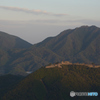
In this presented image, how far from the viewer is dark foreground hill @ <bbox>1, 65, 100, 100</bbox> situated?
111m

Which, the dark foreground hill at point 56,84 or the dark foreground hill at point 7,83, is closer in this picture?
the dark foreground hill at point 56,84

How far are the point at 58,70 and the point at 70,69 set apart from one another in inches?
299

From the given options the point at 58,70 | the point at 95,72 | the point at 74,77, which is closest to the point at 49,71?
the point at 58,70

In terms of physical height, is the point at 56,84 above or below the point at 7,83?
above

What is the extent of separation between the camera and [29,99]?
10919 centimetres

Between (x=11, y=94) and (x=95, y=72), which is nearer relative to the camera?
(x=11, y=94)

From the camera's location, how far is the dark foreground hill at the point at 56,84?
110675 millimetres

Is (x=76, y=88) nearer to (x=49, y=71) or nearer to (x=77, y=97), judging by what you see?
(x=77, y=97)

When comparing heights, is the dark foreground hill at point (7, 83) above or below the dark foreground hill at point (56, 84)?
below

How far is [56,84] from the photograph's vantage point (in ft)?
384

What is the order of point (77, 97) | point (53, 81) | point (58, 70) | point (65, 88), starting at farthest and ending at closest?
point (58, 70) < point (53, 81) < point (65, 88) < point (77, 97)

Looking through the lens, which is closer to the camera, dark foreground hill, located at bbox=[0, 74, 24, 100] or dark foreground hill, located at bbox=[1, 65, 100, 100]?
dark foreground hill, located at bbox=[1, 65, 100, 100]

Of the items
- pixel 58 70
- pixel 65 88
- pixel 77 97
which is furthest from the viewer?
pixel 58 70

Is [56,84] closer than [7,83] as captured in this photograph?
Yes
